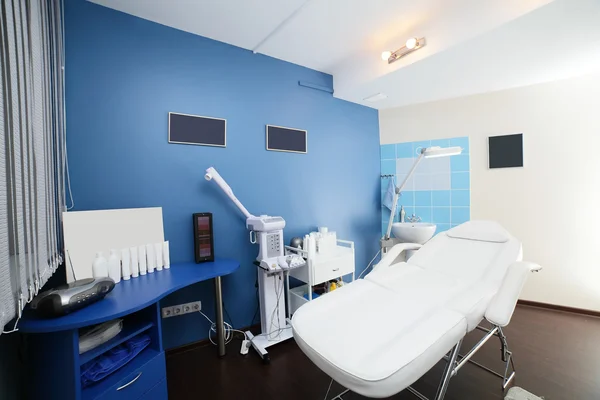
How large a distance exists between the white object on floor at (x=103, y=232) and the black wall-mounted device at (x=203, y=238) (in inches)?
9.3

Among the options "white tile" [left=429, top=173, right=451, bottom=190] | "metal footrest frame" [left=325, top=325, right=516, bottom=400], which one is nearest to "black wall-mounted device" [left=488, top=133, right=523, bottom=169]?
"white tile" [left=429, top=173, right=451, bottom=190]

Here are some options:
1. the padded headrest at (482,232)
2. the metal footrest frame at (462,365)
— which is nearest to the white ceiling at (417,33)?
the padded headrest at (482,232)

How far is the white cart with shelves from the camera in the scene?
6.60 ft

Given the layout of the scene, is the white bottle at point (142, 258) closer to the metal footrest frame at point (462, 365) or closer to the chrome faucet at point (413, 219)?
the metal footrest frame at point (462, 365)

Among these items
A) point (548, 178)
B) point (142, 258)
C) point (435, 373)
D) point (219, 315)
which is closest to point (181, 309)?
point (219, 315)

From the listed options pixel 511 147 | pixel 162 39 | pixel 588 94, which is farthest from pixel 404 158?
pixel 162 39

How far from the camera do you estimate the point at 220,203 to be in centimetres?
210

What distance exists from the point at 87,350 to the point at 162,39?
2.06 m

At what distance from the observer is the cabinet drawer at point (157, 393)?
1.29 m

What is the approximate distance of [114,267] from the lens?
146 cm

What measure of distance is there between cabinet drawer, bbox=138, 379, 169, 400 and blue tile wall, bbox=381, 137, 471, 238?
9.19ft

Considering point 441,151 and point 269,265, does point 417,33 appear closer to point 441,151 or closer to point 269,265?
point 441,151

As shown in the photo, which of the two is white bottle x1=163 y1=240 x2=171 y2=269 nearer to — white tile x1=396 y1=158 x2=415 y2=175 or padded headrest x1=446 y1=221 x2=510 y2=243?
padded headrest x1=446 y1=221 x2=510 y2=243

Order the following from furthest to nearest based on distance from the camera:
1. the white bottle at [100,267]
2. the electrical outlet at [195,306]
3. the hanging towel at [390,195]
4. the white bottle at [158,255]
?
the hanging towel at [390,195]
the electrical outlet at [195,306]
the white bottle at [158,255]
the white bottle at [100,267]
